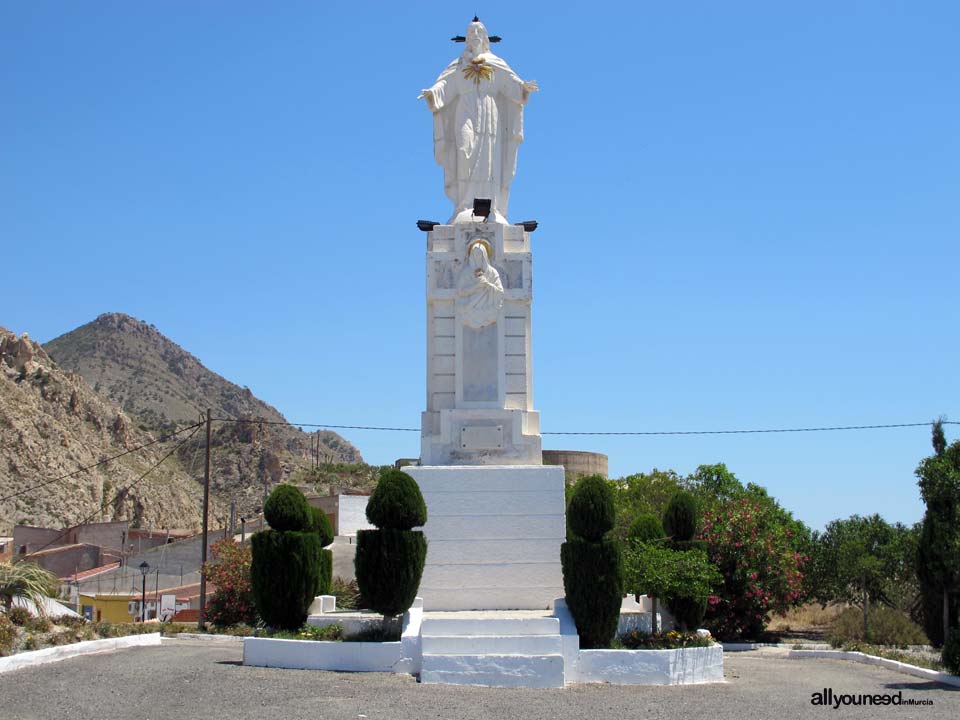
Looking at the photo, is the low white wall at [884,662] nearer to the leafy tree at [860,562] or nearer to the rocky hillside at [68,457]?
the leafy tree at [860,562]

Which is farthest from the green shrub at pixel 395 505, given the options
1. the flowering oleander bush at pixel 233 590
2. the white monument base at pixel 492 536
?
the flowering oleander bush at pixel 233 590

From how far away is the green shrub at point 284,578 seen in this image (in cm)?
1669

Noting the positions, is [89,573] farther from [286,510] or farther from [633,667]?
[633,667]

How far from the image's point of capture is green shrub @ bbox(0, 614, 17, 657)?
1511cm

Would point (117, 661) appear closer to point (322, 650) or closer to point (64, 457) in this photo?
point (322, 650)

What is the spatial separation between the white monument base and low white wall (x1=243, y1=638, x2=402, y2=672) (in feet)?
8.69

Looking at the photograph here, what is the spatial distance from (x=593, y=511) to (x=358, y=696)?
185 inches

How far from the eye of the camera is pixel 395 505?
53.5ft

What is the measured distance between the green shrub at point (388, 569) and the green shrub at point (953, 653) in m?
7.60

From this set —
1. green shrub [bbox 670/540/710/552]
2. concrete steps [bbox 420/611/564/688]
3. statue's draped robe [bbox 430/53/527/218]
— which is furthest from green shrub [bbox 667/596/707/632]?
statue's draped robe [bbox 430/53/527/218]

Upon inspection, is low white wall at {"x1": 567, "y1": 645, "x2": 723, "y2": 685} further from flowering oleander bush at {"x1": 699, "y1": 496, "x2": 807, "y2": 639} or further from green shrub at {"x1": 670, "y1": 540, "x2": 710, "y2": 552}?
flowering oleander bush at {"x1": 699, "y1": 496, "x2": 807, "y2": 639}

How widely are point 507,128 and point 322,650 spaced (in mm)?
11536

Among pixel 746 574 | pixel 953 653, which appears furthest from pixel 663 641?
pixel 746 574

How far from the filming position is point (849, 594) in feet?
85.5
